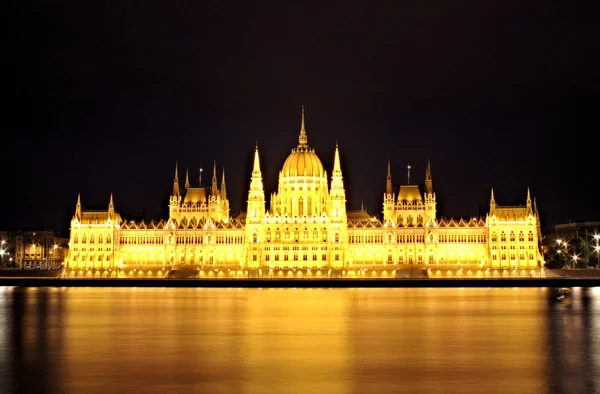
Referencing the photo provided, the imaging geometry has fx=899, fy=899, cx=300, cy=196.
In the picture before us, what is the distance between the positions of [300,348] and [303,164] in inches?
4580

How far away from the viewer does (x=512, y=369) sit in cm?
3528

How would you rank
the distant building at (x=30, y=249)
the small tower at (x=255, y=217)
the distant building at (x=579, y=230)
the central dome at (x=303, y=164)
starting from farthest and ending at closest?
1. the distant building at (x=30, y=249)
2. the distant building at (x=579, y=230)
3. the central dome at (x=303, y=164)
4. the small tower at (x=255, y=217)

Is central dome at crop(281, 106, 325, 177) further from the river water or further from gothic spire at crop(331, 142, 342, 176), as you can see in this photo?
the river water

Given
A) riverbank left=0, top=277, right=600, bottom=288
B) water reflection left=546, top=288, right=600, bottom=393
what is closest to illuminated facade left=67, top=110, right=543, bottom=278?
riverbank left=0, top=277, right=600, bottom=288

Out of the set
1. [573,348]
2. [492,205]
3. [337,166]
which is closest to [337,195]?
[337,166]

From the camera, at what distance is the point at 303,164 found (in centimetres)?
15762

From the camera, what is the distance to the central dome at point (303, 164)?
515 ft

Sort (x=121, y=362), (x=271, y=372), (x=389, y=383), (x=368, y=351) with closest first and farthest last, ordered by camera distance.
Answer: (x=389, y=383), (x=271, y=372), (x=121, y=362), (x=368, y=351)

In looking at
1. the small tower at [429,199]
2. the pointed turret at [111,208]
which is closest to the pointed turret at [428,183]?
the small tower at [429,199]

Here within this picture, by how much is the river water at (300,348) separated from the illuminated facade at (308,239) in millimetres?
75084

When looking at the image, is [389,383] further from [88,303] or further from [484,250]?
[484,250]

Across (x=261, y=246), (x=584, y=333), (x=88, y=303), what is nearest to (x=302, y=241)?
(x=261, y=246)

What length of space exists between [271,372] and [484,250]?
11994 cm

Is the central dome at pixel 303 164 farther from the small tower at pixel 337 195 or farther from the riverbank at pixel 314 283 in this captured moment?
the riverbank at pixel 314 283
